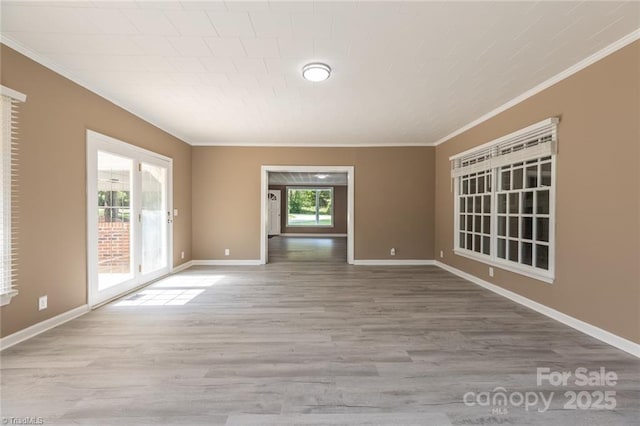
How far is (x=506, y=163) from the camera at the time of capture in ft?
12.4

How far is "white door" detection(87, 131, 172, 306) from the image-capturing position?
130 inches

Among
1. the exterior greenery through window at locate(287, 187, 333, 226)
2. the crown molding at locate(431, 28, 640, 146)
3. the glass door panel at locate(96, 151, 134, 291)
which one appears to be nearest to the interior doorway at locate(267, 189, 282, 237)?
the exterior greenery through window at locate(287, 187, 333, 226)

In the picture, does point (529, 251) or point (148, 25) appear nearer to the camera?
point (148, 25)

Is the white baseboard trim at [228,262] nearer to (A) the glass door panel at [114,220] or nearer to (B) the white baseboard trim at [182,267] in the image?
(B) the white baseboard trim at [182,267]

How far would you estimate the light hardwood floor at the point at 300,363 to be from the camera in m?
1.64

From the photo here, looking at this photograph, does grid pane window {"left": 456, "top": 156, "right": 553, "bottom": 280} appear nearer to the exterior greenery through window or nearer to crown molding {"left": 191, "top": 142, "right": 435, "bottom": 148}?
crown molding {"left": 191, "top": 142, "right": 435, "bottom": 148}

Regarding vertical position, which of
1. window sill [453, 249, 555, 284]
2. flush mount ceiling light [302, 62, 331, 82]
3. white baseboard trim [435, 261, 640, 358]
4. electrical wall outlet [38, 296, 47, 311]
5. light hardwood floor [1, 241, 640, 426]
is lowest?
light hardwood floor [1, 241, 640, 426]

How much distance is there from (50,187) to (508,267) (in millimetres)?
5276

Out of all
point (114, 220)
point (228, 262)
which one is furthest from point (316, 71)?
point (228, 262)

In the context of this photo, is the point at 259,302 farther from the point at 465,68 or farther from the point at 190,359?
the point at 465,68

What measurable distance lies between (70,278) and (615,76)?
18.1 ft

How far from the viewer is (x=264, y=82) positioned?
309 centimetres

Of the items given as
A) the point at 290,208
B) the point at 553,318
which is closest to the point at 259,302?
the point at 553,318

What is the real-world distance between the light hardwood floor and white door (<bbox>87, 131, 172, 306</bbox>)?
1.49 ft
